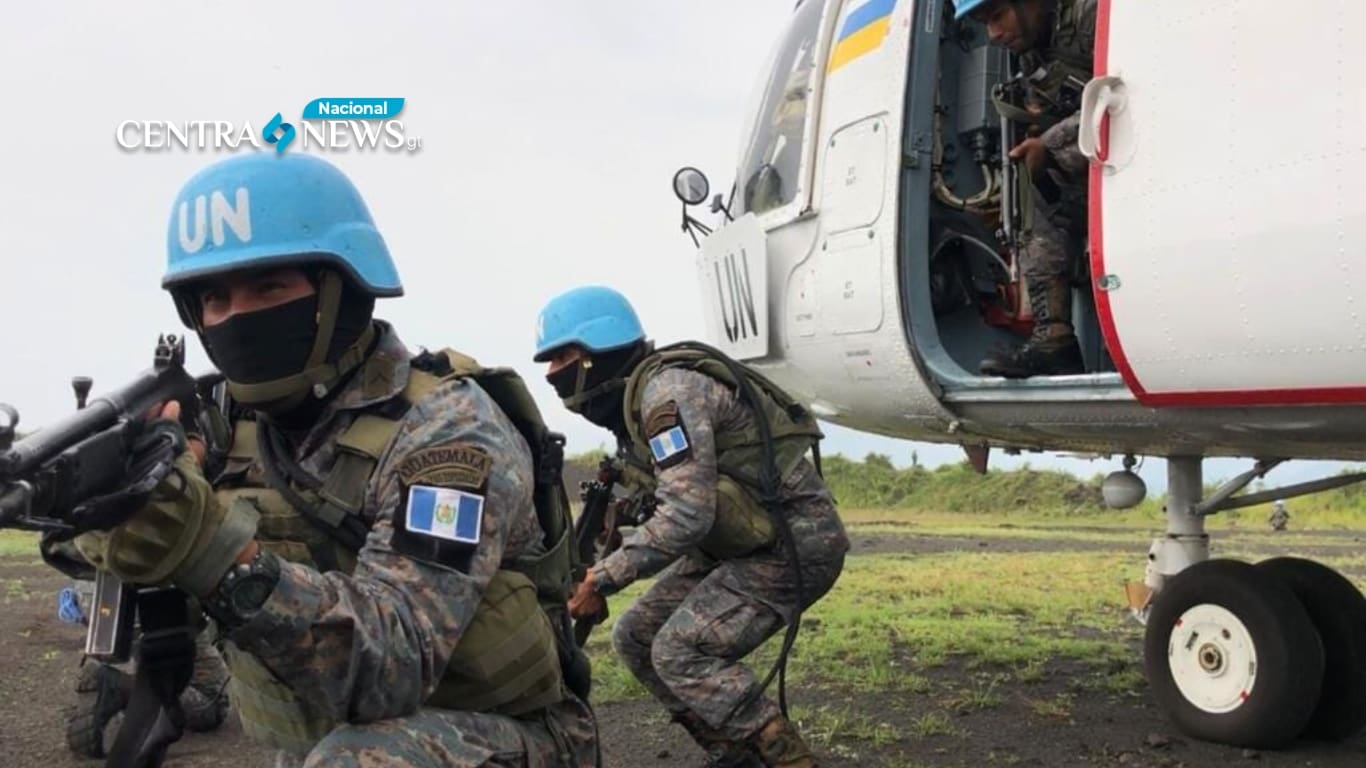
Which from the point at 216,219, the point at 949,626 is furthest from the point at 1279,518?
the point at 216,219

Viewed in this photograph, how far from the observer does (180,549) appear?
1.78 meters

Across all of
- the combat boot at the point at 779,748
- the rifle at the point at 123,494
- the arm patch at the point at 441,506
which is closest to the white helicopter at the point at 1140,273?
the combat boot at the point at 779,748

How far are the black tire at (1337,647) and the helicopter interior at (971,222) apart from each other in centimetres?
117

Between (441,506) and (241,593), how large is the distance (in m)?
0.38

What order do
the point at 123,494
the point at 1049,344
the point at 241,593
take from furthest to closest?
the point at 1049,344 < the point at 241,593 < the point at 123,494

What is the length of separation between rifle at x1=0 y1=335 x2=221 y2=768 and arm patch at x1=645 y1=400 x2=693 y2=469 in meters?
1.81

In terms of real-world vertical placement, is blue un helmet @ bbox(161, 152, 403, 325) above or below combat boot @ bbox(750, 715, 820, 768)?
above

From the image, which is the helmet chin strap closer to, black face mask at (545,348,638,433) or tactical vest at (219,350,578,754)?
tactical vest at (219,350,578,754)

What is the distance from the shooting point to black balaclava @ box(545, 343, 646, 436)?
477cm

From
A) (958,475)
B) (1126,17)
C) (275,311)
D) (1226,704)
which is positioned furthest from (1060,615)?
(958,475)

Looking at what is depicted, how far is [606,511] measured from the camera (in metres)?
4.98

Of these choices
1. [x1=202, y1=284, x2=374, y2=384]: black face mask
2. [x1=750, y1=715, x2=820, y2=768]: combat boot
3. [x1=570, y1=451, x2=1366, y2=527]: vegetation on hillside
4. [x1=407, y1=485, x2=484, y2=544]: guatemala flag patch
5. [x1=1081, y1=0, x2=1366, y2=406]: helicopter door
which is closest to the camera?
[x1=407, y1=485, x2=484, y2=544]: guatemala flag patch

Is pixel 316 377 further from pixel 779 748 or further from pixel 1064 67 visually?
pixel 1064 67

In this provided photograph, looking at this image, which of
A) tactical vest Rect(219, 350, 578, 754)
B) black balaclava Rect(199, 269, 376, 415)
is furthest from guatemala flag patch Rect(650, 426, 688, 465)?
black balaclava Rect(199, 269, 376, 415)
